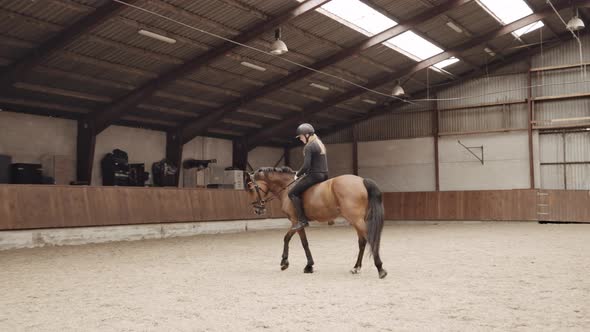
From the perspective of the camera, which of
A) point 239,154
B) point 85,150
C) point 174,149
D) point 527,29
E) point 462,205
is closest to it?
point 85,150

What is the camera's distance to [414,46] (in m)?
19.9

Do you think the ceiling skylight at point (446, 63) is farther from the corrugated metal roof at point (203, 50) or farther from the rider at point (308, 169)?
the rider at point (308, 169)

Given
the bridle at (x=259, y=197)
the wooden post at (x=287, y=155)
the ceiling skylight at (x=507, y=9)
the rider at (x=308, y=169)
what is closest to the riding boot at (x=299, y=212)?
the rider at (x=308, y=169)

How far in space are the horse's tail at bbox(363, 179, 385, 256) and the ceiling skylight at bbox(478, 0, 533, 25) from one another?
12.5 metres

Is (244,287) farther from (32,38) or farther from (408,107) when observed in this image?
(408,107)

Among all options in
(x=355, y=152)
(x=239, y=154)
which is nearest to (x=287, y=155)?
(x=355, y=152)

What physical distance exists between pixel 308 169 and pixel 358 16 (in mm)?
10221

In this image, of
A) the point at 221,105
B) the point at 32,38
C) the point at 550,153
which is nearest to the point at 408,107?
the point at 550,153

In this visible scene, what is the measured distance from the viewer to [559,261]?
27.7 feet

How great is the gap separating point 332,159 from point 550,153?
11.0m

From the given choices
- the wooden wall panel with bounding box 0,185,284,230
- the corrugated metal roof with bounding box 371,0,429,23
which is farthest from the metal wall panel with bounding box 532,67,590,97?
the wooden wall panel with bounding box 0,185,284,230

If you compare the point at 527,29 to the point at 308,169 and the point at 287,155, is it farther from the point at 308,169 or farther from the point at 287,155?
the point at 308,169

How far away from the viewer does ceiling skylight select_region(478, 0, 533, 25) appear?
17.4 m

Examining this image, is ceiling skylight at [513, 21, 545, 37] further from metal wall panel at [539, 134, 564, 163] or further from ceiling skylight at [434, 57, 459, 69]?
metal wall panel at [539, 134, 564, 163]
